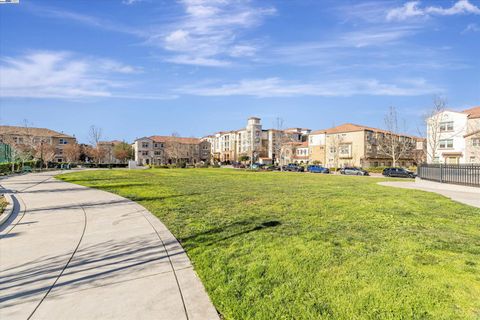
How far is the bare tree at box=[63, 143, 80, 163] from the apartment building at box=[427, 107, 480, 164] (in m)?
80.1

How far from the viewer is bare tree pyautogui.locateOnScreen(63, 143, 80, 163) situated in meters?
75.1

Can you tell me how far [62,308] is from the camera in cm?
347

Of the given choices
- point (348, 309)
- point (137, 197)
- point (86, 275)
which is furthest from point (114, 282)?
point (137, 197)

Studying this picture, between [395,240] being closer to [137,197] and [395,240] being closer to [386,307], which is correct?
[386,307]

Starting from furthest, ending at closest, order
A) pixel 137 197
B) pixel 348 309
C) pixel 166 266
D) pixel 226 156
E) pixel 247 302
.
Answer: pixel 226 156 < pixel 137 197 < pixel 166 266 < pixel 247 302 < pixel 348 309

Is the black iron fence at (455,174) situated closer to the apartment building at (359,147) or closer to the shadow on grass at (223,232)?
the shadow on grass at (223,232)

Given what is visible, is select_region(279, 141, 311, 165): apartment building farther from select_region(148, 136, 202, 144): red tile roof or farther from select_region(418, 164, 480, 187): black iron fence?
select_region(418, 164, 480, 187): black iron fence

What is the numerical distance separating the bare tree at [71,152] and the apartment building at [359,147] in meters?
63.6

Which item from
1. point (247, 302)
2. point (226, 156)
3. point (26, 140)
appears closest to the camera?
point (247, 302)

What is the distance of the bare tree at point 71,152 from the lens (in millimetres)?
75062

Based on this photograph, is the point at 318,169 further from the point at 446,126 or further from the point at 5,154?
the point at 5,154

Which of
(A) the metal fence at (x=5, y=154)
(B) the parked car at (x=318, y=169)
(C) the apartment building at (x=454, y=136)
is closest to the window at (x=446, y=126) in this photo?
(C) the apartment building at (x=454, y=136)

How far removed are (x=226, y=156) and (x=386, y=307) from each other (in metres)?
115

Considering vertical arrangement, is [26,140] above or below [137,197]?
above
